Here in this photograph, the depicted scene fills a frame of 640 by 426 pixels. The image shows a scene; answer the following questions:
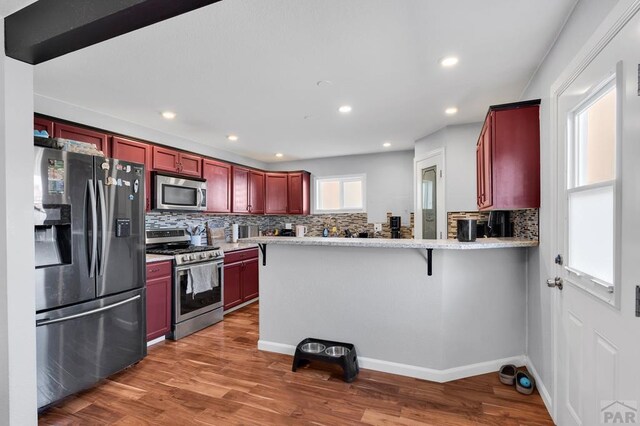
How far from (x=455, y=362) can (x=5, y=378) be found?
2.96m

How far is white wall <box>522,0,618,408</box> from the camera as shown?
1.71 meters

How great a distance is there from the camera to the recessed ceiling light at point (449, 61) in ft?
7.14

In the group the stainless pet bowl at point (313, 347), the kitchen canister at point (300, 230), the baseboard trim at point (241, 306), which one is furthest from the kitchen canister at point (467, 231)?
the kitchen canister at point (300, 230)

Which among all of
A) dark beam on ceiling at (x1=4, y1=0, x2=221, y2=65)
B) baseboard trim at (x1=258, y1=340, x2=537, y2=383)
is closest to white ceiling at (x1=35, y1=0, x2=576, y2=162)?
dark beam on ceiling at (x1=4, y1=0, x2=221, y2=65)

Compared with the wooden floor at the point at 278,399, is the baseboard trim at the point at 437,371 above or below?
above

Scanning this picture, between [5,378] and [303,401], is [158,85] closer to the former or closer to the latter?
[5,378]

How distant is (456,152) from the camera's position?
3807mm

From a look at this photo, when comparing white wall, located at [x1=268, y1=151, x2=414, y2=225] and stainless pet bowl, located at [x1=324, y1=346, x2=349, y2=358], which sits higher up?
white wall, located at [x1=268, y1=151, x2=414, y2=225]

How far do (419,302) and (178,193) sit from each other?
3.18 meters

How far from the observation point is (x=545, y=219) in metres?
2.08

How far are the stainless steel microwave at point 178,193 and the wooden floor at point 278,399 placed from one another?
1.83 m

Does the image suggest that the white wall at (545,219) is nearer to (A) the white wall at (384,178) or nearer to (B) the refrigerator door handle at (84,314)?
(A) the white wall at (384,178)

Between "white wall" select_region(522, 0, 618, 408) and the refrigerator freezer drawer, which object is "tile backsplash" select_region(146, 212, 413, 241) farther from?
"white wall" select_region(522, 0, 618, 408)

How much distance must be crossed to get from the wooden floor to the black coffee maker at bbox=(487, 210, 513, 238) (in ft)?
4.28
